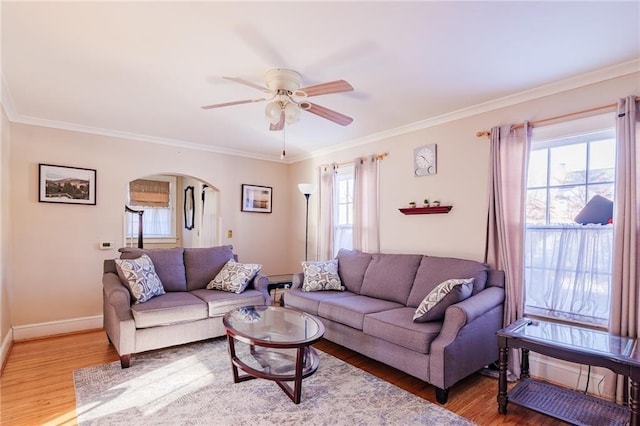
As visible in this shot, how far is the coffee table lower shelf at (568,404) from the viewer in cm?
212

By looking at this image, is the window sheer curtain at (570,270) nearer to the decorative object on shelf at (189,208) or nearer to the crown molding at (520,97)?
the crown molding at (520,97)

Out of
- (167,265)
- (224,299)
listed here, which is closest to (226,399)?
(224,299)

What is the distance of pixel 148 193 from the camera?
6.80 meters

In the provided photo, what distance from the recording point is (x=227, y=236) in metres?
5.23

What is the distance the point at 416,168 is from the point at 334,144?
1.42 meters

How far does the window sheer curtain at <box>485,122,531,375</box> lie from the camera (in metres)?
2.93

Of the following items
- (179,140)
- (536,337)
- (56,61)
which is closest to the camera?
(536,337)

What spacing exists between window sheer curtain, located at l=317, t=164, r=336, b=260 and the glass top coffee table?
1.83m

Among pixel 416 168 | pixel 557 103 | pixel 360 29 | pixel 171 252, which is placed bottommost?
pixel 171 252

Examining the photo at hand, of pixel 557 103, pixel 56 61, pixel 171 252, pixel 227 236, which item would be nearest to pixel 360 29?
pixel 557 103

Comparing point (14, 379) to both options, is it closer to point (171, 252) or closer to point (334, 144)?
point (171, 252)

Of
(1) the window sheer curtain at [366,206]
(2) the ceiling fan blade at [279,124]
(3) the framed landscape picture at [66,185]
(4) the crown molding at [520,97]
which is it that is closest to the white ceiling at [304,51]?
(4) the crown molding at [520,97]

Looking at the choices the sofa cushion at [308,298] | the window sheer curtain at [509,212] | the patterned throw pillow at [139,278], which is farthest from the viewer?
the sofa cushion at [308,298]

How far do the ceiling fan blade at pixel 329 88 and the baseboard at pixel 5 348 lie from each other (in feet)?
11.5
